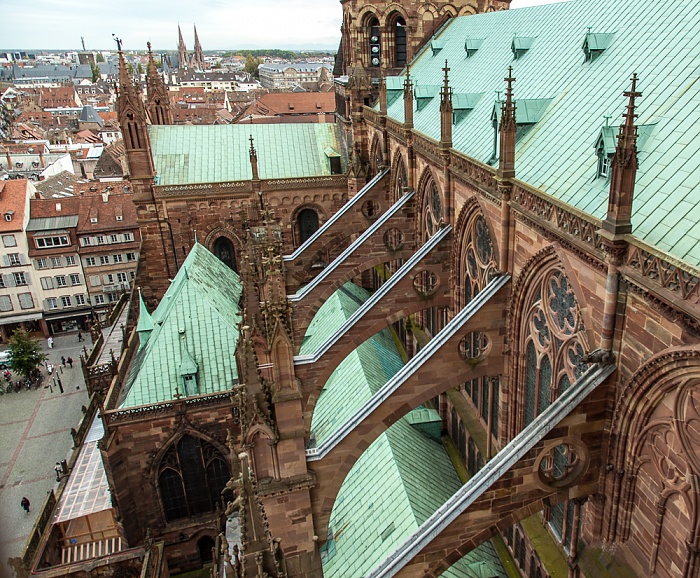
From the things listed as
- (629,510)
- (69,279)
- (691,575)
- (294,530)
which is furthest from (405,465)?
(69,279)

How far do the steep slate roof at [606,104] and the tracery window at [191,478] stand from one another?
49.7 ft

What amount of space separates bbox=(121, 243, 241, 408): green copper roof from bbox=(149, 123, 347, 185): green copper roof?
11987mm

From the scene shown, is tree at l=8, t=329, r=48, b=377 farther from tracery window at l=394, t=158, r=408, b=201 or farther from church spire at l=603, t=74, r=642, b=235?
church spire at l=603, t=74, r=642, b=235

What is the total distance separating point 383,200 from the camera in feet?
96.8

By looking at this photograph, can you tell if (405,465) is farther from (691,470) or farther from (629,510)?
(691,470)

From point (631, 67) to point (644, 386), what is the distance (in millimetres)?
7876

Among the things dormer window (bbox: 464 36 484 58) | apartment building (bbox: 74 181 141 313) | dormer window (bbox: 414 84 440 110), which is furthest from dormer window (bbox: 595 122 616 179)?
apartment building (bbox: 74 181 141 313)

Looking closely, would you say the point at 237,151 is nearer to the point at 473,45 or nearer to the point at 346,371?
the point at 473,45

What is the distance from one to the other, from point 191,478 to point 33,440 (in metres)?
18.5

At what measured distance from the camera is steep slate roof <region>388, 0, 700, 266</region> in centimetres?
973

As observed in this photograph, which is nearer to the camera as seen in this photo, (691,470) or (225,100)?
(691,470)

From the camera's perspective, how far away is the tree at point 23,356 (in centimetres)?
4288

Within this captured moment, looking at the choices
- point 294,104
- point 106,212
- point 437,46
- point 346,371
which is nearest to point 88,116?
point 294,104

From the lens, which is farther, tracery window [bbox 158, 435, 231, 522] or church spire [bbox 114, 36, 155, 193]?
church spire [bbox 114, 36, 155, 193]
